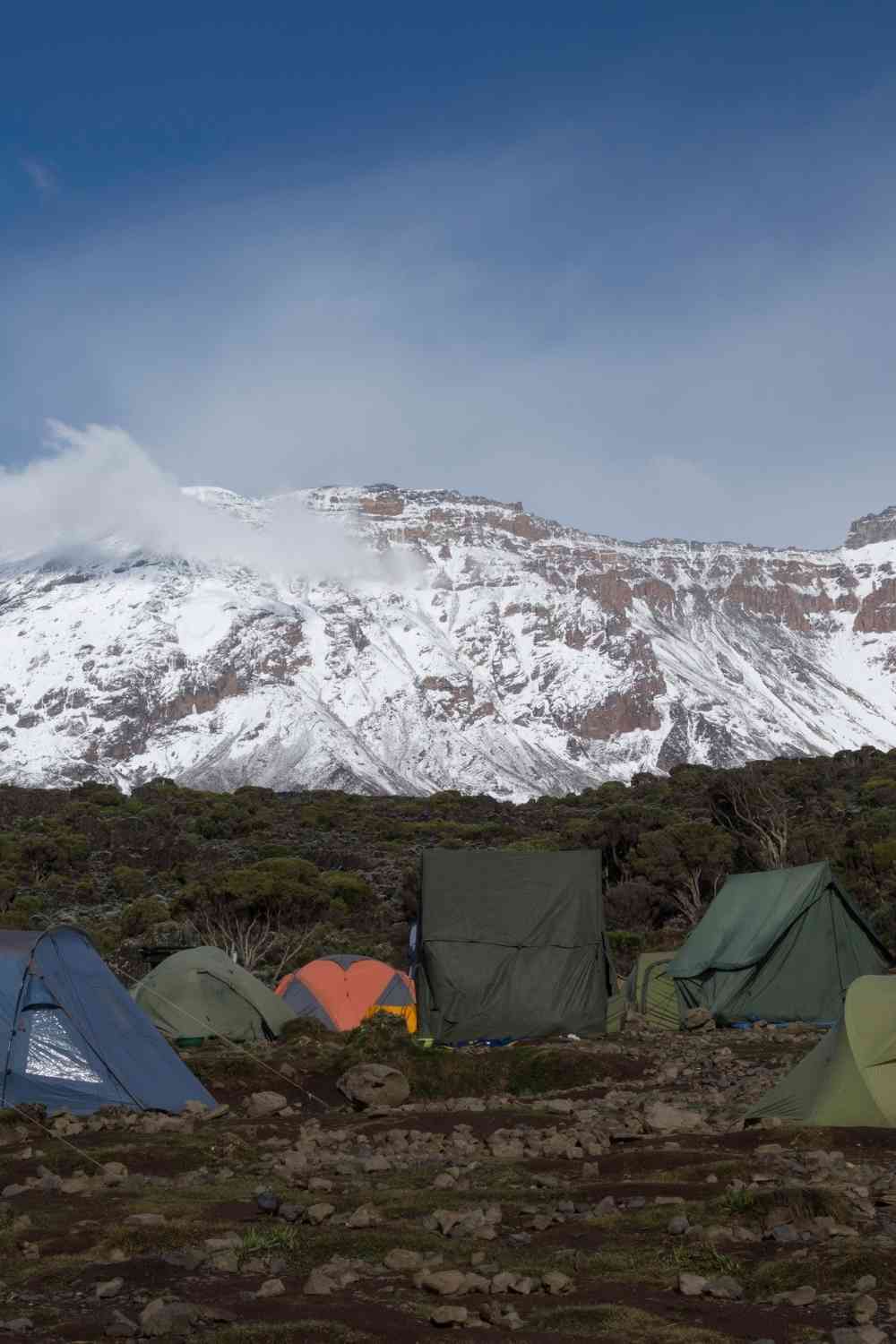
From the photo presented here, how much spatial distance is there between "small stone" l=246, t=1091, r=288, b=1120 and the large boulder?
0.82 m

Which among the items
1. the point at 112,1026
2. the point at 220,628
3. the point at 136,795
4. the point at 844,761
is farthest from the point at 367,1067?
the point at 220,628

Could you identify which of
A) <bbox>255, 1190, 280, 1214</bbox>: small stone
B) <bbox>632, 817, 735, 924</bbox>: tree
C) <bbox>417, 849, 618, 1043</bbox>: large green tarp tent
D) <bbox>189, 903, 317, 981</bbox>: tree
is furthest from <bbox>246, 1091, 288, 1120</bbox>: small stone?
<bbox>632, 817, 735, 924</bbox>: tree

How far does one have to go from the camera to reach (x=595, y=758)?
611ft

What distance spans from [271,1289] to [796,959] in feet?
54.9

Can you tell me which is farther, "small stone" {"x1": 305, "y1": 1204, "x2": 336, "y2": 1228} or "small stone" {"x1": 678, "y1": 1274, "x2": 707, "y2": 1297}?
"small stone" {"x1": 305, "y1": 1204, "x2": 336, "y2": 1228}

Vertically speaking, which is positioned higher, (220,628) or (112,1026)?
(220,628)

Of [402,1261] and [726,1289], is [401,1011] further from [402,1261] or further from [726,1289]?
[726,1289]

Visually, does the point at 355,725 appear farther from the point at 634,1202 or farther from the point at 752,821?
the point at 634,1202

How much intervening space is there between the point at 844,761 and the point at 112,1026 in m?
62.2

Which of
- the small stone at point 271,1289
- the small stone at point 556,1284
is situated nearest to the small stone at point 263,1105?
the small stone at point 271,1289

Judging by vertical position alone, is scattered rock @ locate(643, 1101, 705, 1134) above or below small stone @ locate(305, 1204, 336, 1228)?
below

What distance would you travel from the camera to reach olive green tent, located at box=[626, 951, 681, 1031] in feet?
78.1

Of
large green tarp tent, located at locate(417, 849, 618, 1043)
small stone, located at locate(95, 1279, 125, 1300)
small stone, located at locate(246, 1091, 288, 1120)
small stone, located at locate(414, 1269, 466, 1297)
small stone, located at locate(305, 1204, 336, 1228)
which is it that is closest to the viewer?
small stone, located at locate(414, 1269, 466, 1297)

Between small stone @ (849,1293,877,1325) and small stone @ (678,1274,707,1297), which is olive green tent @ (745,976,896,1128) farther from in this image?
small stone @ (849,1293,877,1325)
